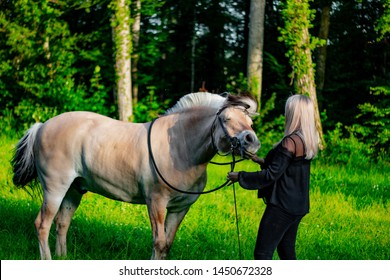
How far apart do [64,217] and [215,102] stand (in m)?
2.09

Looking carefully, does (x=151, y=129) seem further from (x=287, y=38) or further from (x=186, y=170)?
(x=287, y=38)

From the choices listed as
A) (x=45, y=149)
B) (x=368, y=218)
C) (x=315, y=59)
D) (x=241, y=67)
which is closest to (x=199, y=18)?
(x=241, y=67)

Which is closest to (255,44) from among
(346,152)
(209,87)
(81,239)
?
(346,152)

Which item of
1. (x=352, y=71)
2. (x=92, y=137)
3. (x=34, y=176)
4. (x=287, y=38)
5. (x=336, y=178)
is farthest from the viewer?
(x=352, y=71)

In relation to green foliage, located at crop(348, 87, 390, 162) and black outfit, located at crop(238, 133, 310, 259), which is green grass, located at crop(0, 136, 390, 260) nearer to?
black outfit, located at crop(238, 133, 310, 259)

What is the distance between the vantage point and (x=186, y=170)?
531 centimetres

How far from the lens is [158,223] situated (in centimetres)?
527

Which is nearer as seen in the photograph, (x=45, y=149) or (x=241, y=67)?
(x=45, y=149)

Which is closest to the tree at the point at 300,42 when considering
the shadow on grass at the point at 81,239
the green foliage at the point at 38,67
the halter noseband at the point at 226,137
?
the green foliage at the point at 38,67

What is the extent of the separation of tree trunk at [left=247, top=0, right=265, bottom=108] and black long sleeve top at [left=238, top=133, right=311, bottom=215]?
9462 millimetres

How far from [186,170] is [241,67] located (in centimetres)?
1485

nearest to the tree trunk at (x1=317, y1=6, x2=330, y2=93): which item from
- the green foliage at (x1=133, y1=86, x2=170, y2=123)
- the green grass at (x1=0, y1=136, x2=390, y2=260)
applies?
the green foliage at (x1=133, y1=86, x2=170, y2=123)

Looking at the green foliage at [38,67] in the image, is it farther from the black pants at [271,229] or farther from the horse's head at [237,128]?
the black pants at [271,229]

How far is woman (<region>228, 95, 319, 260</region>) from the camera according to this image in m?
4.59
